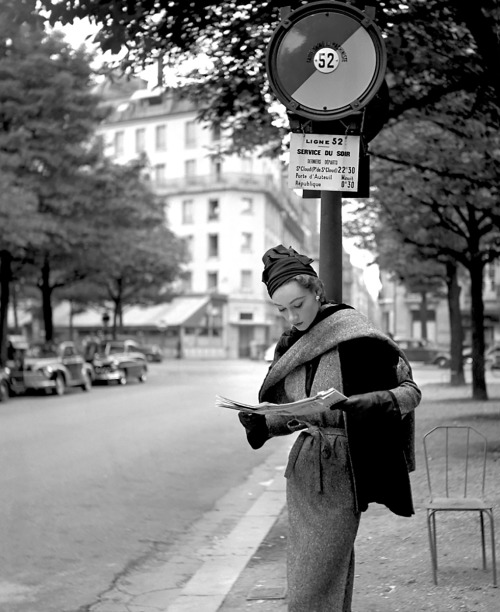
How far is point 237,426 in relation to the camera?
1820 cm

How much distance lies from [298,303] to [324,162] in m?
1.25

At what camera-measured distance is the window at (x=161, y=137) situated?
3206 inches

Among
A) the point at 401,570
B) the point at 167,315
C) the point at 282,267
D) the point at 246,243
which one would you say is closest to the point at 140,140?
the point at 246,243

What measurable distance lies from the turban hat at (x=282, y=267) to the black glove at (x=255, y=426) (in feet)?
1.50

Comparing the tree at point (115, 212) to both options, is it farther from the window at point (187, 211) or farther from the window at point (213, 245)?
the window at point (187, 211)

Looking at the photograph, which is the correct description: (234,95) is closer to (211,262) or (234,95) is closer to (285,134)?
(285,134)

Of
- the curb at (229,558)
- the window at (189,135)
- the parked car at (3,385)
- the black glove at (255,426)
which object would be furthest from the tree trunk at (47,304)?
the window at (189,135)

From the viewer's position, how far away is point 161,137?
268 ft

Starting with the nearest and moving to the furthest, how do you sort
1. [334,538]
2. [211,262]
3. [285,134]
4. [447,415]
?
[334,538]
[285,134]
[447,415]
[211,262]

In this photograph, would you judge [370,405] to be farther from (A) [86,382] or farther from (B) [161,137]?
(B) [161,137]

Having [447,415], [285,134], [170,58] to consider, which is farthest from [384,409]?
[447,415]

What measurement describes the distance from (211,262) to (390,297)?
1509 cm

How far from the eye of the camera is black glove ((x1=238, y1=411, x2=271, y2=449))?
358 centimetres

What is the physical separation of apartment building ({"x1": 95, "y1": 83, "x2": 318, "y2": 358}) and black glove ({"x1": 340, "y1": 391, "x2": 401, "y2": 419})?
231ft
